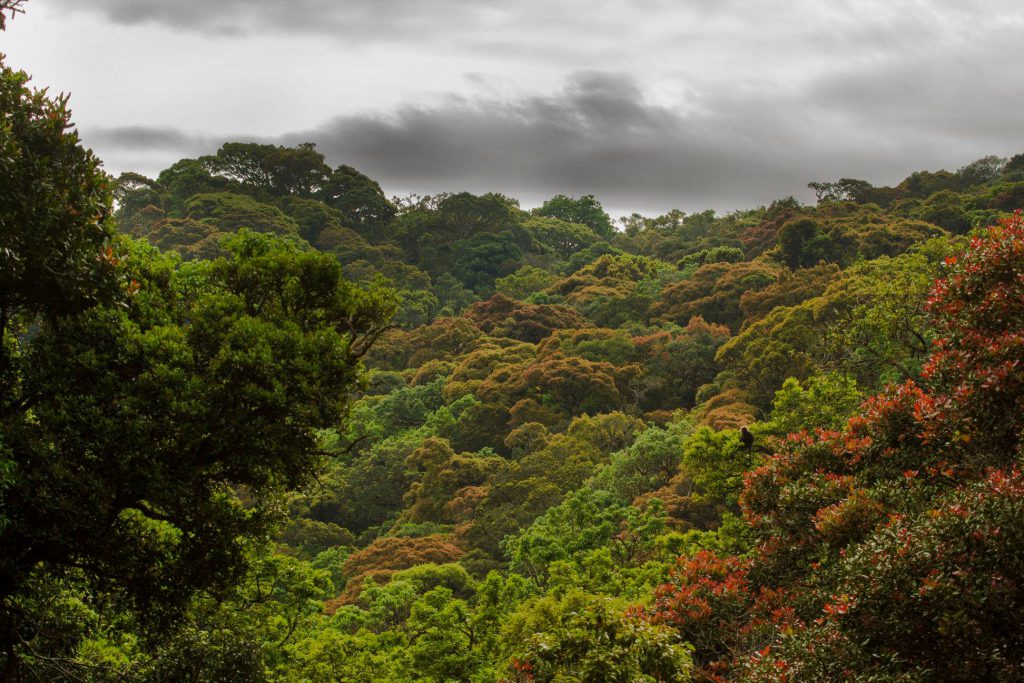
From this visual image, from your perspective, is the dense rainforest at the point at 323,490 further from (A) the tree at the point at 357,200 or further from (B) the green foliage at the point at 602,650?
(A) the tree at the point at 357,200

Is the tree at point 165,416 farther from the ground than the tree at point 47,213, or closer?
closer

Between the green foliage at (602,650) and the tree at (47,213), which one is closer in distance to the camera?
Result: the tree at (47,213)

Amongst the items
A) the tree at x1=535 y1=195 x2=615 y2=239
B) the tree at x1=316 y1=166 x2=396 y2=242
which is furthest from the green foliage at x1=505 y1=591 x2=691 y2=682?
the tree at x1=535 y1=195 x2=615 y2=239

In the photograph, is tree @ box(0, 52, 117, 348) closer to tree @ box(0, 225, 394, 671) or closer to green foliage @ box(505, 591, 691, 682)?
tree @ box(0, 225, 394, 671)

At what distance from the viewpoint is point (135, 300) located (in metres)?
7.59

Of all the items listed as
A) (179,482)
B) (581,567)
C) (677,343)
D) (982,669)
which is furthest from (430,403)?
(982,669)

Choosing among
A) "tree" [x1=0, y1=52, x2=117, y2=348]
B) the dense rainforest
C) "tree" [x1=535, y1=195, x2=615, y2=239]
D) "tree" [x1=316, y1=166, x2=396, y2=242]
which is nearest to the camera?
the dense rainforest

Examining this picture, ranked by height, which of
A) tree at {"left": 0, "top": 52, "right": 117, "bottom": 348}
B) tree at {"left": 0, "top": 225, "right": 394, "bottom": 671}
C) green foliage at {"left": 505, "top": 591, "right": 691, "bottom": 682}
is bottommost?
green foliage at {"left": 505, "top": 591, "right": 691, "bottom": 682}

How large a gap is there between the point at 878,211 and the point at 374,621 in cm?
4770

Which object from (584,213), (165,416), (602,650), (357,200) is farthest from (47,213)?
(584,213)

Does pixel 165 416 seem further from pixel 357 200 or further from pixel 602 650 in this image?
pixel 357 200

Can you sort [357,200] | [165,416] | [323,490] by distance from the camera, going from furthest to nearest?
[357,200] → [323,490] → [165,416]

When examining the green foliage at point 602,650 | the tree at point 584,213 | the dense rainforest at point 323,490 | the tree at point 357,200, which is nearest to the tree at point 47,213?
the dense rainforest at point 323,490

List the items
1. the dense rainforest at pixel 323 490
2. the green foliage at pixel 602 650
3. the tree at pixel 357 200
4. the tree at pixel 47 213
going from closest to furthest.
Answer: the dense rainforest at pixel 323 490
the tree at pixel 47 213
the green foliage at pixel 602 650
the tree at pixel 357 200
